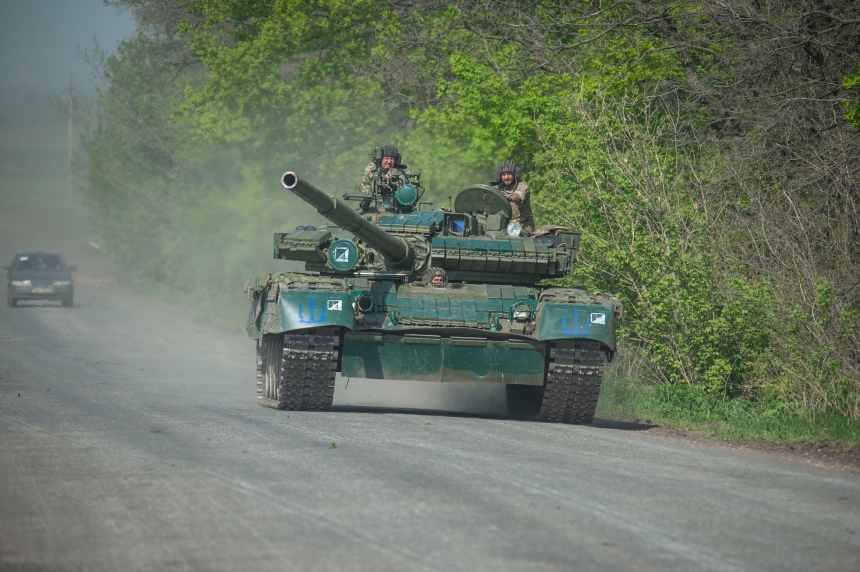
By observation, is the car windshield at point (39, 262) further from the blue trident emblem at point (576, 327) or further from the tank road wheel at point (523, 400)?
the blue trident emblem at point (576, 327)

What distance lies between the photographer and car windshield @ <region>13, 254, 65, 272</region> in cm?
3584

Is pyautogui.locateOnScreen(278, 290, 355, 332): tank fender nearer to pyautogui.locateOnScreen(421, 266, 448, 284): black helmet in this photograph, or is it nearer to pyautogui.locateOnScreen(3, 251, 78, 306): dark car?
pyautogui.locateOnScreen(421, 266, 448, 284): black helmet

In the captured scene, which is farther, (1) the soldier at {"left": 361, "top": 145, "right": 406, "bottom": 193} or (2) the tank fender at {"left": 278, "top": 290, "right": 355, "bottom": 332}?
(1) the soldier at {"left": 361, "top": 145, "right": 406, "bottom": 193}

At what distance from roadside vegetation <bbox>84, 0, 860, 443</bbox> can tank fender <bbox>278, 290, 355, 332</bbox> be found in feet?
13.1

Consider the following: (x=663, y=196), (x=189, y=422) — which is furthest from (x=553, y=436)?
(x=663, y=196)

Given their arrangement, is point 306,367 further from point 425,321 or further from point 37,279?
point 37,279

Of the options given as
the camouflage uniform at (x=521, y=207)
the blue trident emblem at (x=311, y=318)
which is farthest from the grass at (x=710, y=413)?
the blue trident emblem at (x=311, y=318)

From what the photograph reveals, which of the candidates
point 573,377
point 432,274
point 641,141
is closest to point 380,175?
point 432,274

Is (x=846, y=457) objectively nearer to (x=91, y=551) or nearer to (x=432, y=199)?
(x=91, y=551)

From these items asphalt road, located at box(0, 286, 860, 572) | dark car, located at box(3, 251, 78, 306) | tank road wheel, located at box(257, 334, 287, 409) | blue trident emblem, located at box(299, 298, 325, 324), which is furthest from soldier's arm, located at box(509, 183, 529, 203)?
dark car, located at box(3, 251, 78, 306)

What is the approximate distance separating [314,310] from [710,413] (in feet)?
15.3

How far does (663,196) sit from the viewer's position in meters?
15.6

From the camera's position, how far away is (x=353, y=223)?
Result: 1241cm

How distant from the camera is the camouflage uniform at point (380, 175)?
15.5 metres
